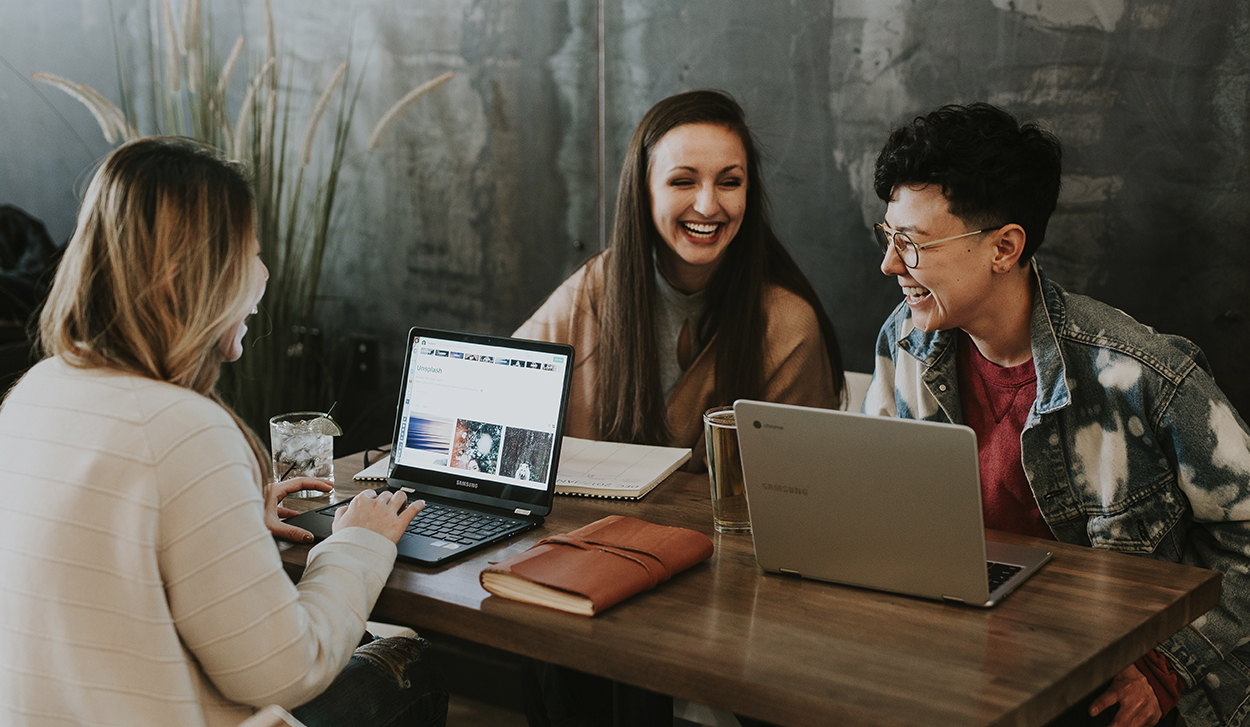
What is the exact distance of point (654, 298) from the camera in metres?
2.23

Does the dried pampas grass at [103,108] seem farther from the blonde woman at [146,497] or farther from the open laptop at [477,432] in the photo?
the blonde woman at [146,497]

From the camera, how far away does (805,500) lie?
1237 millimetres

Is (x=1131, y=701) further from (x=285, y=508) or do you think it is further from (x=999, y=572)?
(x=285, y=508)

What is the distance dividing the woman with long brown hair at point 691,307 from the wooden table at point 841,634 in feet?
2.53

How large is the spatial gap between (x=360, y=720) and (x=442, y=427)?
44cm

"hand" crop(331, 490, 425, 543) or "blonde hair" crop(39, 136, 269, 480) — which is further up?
"blonde hair" crop(39, 136, 269, 480)

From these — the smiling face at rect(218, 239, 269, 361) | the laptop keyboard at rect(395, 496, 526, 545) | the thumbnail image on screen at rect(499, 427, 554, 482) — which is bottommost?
the laptop keyboard at rect(395, 496, 526, 545)

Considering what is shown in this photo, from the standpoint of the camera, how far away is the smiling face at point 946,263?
5.30ft

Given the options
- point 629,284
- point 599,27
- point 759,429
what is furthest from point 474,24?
point 759,429

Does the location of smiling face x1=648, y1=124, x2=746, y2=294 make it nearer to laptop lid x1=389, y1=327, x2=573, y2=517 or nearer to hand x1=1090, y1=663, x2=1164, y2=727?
laptop lid x1=389, y1=327, x2=573, y2=517

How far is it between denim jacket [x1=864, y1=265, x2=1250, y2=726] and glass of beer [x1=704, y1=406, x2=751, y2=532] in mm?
442

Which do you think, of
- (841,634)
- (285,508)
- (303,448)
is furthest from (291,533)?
(841,634)

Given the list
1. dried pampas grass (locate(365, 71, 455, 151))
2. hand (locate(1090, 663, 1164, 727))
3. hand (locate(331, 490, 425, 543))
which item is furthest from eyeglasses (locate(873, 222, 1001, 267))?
dried pampas grass (locate(365, 71, 455, 151))

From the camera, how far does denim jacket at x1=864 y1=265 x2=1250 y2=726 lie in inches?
55.5
